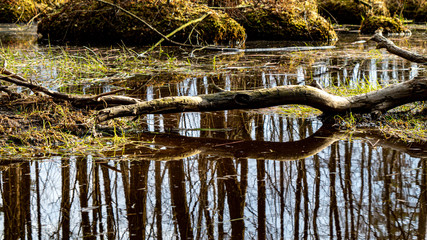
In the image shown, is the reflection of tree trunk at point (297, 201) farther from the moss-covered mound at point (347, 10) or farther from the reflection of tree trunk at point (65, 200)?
the moss-covered mound at point (347, 10)

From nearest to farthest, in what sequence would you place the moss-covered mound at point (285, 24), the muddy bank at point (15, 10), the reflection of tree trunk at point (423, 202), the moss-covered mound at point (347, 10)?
the reflection of tree trunk at point (423, 202)
the moss-covered mound at point (285, 24)
the moss-covered mound at point (347, 10)
the muddy bank at point (15, 10)

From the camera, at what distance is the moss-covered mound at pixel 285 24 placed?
1157 cm

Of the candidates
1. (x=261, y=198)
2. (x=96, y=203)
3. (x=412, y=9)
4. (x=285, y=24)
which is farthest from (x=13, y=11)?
(x=261, y=198)

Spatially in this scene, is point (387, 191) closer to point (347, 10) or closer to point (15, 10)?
point (347, 10)

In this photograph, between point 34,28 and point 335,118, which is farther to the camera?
point 34,28

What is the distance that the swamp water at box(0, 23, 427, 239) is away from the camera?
7.59 ft

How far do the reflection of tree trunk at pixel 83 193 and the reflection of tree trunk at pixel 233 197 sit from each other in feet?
2.32

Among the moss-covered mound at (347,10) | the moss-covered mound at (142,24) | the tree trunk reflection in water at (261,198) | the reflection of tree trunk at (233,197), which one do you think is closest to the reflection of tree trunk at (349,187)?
the tree trunk reflection in water at (261,198)

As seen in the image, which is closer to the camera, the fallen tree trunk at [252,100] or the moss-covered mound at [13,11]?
the fallen tree trunk at [252,100]

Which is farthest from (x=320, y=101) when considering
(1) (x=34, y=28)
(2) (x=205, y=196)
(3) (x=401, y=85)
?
(1) (x=34, y=28)

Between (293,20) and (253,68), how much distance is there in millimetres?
4795

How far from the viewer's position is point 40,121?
3943mm

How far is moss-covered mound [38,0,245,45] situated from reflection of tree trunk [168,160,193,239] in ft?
24.3

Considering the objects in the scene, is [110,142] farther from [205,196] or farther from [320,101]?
[320,101]
